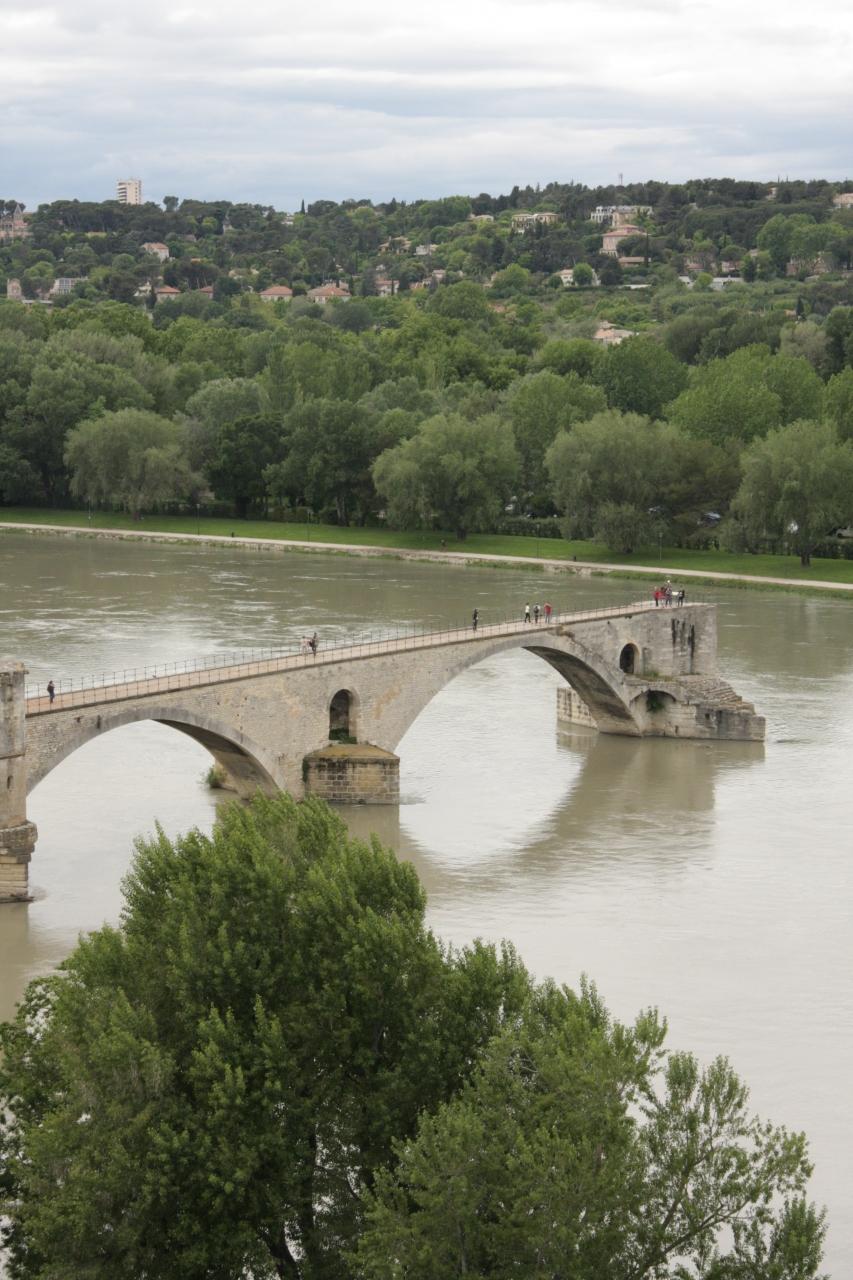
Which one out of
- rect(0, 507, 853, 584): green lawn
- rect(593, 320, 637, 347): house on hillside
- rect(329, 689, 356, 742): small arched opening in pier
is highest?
rect(593, 320, 637, 347): house on hillside

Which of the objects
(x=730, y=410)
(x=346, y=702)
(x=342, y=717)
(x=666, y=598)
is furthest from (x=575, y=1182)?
(x=730, y=410)

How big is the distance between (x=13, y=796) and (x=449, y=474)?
168ft

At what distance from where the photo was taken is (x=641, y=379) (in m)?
97.0

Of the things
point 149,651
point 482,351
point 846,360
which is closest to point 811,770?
point 149,651

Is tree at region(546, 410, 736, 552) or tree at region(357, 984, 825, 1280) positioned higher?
tree at region(546, 410, 736, 552)

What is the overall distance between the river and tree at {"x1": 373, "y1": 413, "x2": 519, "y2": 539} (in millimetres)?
17311

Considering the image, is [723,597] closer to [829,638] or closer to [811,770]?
[829,638]

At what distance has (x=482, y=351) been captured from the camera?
111m

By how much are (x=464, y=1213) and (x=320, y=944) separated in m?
4.46

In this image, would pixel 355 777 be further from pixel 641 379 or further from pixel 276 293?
pixel 276 293

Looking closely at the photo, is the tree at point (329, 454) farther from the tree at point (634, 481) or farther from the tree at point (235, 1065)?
the tree at point (235, 1065)

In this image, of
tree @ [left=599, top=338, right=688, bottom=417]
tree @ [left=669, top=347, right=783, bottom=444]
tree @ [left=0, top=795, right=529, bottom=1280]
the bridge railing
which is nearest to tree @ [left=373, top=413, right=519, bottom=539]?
tree @ [left=669, top=347, right=783, bottom=444]

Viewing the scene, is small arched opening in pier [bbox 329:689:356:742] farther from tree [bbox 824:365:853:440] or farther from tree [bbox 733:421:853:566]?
tree [bbox 824:365:853:440]

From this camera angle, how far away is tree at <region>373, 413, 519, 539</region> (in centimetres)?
8212
